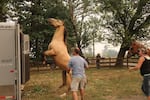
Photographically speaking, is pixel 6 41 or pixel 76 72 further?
pixel 76 72

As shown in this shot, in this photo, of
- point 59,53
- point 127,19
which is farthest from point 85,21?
point 59,53

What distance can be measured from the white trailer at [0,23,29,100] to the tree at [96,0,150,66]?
80.4 ft

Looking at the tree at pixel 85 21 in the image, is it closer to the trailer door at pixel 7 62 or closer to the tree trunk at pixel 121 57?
the tree trunk at pixel 121 57

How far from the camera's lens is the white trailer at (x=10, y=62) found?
32.3 feet

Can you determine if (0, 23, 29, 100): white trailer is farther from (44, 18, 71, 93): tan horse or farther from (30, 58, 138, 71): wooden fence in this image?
(30, 58, 138, 71): wooden fence

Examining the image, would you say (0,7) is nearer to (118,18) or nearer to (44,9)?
(44,9)

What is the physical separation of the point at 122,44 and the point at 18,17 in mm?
10903

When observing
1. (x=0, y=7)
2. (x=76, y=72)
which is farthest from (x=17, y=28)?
(x=0, y=7)

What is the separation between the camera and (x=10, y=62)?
394 inches

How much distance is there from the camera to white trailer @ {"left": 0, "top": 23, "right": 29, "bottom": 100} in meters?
9.84

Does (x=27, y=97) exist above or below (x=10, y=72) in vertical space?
below

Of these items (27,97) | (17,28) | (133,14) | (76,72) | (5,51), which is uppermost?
(133,14)

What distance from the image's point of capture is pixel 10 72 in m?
9.94

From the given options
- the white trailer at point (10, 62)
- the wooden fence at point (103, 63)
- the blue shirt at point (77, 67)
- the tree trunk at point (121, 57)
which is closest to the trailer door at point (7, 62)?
the white trailer at point (10, 62)
